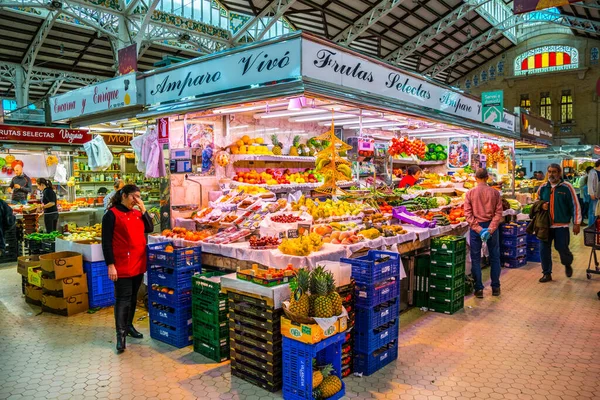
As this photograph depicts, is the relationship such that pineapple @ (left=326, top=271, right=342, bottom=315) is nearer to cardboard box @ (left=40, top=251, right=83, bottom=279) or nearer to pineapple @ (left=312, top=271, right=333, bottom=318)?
pineapple @ (left=312, top=271, right=333, bottom=318)

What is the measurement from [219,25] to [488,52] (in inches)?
792

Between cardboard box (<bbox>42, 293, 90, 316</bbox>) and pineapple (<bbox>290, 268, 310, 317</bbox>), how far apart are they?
12.1 ft

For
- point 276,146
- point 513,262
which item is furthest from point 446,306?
point 276,146

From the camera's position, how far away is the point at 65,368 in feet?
13.7

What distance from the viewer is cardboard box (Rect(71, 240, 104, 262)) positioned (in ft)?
19.0

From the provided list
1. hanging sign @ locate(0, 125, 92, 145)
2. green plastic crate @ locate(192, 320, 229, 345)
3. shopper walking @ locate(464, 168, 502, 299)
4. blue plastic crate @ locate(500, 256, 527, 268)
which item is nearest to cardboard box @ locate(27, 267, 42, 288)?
green plastic crate @ locate(192, 320, 229, 345)

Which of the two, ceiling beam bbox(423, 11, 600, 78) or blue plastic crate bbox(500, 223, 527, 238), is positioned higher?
ceiling beam bbox(423, 11, 600, 78)

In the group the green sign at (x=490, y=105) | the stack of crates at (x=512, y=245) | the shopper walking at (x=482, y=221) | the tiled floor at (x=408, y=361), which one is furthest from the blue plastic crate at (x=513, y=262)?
the green sign at (x=490, y=105)

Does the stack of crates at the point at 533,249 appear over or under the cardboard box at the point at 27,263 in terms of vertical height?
under

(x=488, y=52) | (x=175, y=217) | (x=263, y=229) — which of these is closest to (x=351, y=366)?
(x=263, y=229)

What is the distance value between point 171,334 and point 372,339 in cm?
209

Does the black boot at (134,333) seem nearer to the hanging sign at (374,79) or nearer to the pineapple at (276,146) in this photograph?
the hanging sign at (374,79)

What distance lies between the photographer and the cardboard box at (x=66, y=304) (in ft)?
18.7

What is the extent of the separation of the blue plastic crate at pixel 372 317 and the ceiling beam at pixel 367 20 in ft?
55.8
